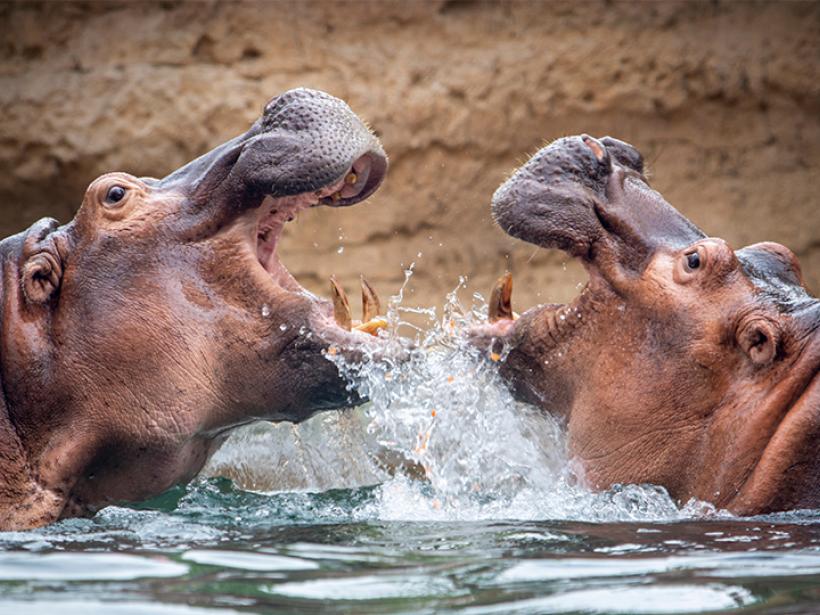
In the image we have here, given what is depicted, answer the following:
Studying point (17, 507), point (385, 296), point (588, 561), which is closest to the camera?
point (588, 561)

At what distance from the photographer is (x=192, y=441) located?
17.1 ft

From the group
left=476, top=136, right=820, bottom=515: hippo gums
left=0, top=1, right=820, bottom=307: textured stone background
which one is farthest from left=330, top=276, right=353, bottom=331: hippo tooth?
left=0, top=1, right=820, bottom=307: textured stone background

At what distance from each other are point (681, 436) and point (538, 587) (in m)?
1.56

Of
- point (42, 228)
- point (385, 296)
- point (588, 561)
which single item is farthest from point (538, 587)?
point (385, 296)

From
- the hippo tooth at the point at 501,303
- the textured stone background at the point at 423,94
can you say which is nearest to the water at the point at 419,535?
the hippo tooth at the point at 501,303

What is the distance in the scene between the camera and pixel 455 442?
5.48 metres

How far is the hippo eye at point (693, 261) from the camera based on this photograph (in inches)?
199

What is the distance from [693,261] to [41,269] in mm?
2251

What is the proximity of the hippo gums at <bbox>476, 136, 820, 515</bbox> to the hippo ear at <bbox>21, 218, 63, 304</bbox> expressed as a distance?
5.17ft

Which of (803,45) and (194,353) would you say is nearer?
(194,353)

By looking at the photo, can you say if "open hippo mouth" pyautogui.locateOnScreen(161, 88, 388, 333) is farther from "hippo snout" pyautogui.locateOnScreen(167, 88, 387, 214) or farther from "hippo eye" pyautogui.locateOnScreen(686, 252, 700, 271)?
"hippo eye" pyautogui.locateOnScreen(686, 252, 700, 271)

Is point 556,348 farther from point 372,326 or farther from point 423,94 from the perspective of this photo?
point 423,94

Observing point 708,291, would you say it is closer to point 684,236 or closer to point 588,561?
point 684,236

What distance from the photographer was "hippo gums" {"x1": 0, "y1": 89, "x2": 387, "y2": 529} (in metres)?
4.91
